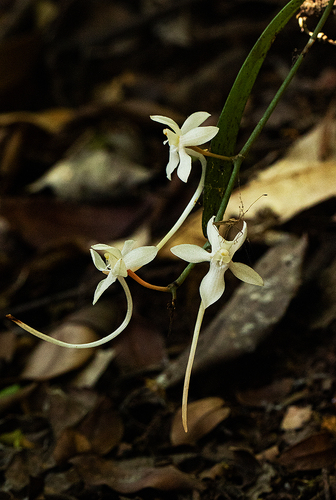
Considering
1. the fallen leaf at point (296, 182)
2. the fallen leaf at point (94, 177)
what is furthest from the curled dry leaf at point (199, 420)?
the fallen leaf at point (94, 177)

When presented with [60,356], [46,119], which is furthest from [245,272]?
[46,119]

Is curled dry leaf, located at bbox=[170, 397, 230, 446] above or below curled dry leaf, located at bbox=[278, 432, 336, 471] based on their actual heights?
below

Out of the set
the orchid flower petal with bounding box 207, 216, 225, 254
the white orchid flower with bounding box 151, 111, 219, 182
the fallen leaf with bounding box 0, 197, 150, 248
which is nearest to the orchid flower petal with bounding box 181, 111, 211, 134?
the white orchid flower with bounding box 151, 111, 219, 182

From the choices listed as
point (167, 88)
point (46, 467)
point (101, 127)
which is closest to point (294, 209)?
point (46, 467)

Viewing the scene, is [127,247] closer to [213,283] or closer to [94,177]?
[213,283]

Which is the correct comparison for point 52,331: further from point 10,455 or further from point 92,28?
point 92,28

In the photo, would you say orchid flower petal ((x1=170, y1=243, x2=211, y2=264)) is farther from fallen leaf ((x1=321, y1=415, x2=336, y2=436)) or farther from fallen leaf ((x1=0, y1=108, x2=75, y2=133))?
fallen leaf ((x1=0, y1=108, x2=75, y2=133))

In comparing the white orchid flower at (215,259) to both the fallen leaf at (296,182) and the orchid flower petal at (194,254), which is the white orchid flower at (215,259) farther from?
the fallen leaf at (296,182)

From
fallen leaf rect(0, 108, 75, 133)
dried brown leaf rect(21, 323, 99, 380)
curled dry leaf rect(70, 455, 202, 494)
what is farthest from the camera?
fallen leaf rect(0, 108, 75, 133)
